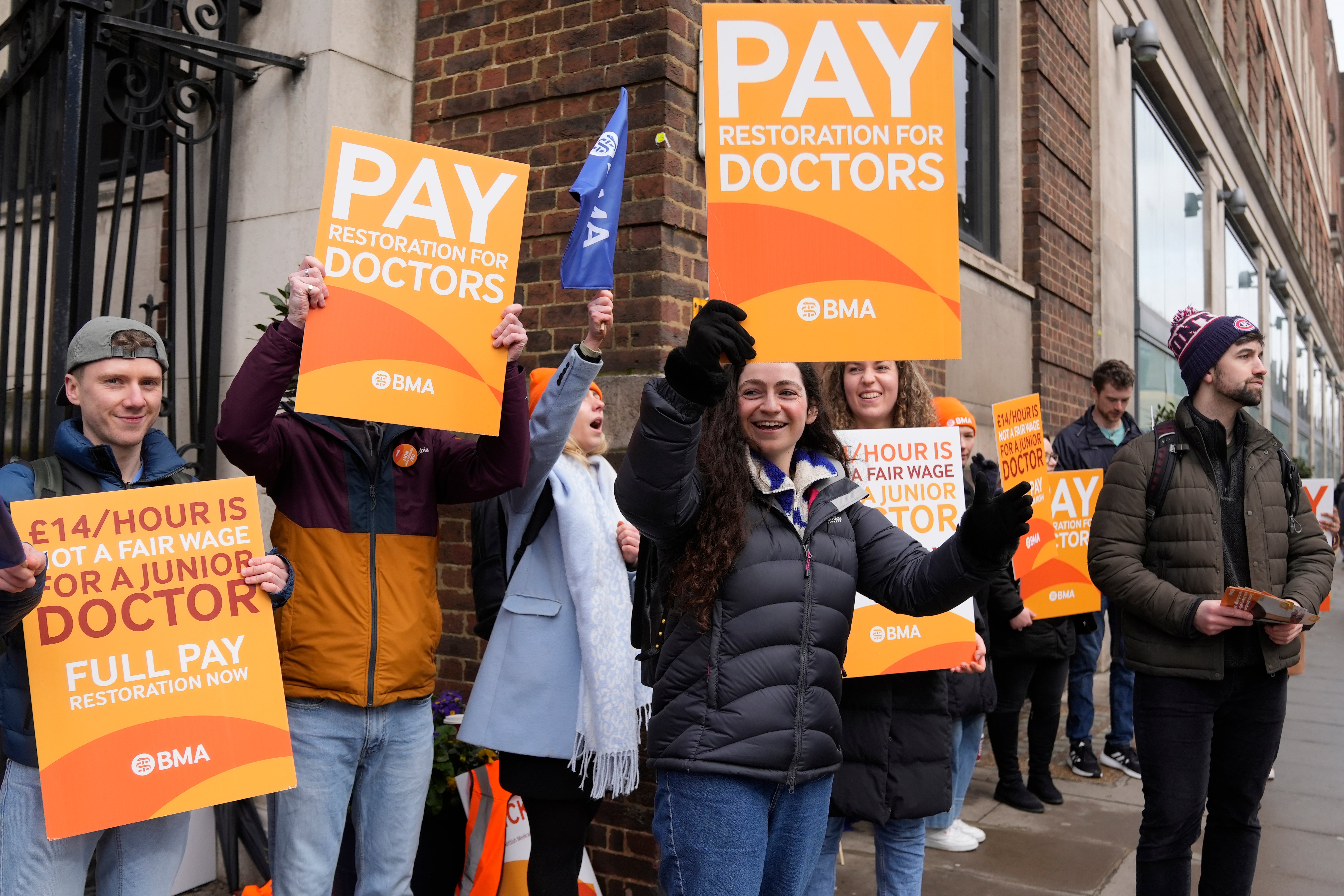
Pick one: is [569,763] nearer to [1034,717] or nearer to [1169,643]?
[1169,643]

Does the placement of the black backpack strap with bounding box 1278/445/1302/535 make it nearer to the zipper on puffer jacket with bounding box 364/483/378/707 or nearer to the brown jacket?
the brown jacket

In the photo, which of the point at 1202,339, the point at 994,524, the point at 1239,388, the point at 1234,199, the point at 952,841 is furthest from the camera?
the point at 1234,199

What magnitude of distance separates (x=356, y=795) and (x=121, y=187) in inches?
102

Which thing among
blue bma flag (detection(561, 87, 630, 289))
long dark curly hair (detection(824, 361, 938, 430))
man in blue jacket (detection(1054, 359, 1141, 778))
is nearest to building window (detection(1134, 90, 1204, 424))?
man in blue jacket (detection(1054, 359, 1141, 778))

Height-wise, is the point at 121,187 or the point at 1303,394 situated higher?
the point at 1303,394

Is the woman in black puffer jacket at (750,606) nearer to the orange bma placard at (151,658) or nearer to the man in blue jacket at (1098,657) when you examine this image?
the orange bma placard at (151,658)

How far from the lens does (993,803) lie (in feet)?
18.2

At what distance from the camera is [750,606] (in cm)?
237

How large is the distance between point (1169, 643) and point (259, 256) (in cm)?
392

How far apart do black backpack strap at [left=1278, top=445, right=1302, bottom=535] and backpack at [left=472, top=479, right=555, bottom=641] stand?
239cm

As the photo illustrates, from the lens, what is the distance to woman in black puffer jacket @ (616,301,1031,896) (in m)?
2.29

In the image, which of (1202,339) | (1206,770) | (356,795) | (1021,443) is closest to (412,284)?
(356,795)

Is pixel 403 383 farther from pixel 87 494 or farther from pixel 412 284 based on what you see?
pixel 87 494

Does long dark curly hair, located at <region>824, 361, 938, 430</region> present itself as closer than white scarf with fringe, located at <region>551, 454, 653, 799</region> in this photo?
No
